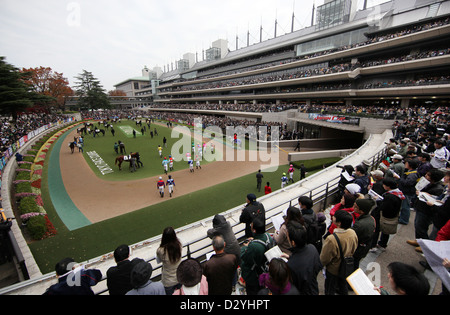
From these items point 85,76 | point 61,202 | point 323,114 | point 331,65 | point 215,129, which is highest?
point 85,76

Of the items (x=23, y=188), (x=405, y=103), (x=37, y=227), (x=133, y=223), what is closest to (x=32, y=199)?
(x=23, y=188)

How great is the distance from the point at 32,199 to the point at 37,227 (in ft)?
10.0

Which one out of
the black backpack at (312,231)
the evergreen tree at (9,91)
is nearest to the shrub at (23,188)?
the black backpack at (312,231)

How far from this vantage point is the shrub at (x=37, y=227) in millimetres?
8289

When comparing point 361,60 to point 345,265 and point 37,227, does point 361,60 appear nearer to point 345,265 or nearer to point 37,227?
point 345,265

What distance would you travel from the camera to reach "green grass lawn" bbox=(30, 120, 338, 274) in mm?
7742

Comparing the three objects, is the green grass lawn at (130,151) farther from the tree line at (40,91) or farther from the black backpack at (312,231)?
the black backpack at (312,231)

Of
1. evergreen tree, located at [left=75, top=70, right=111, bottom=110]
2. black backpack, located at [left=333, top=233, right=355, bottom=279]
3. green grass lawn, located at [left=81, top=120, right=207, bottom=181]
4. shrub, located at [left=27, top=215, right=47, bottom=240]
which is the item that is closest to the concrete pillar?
green grass lawn, located at [left=81, top=120, right=207, bottom=181]

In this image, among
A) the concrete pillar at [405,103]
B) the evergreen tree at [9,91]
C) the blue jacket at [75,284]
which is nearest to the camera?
the blue jacket at [75,284]

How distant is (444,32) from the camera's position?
1994 cm

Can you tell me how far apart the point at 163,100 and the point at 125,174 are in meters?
76.3

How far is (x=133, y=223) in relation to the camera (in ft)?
31.9
